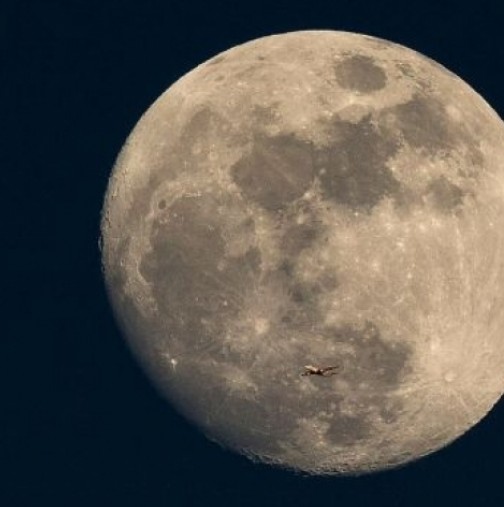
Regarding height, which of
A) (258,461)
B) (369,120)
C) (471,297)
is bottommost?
(258,461)

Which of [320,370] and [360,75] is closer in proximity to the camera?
[320,370]

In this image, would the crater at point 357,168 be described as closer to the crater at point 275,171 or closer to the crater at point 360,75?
the crater at point 275,171

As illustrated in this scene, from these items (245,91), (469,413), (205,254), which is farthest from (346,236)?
(469,413)

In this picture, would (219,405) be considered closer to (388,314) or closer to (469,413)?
(388,314)

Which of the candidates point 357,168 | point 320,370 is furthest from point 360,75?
point 320,370

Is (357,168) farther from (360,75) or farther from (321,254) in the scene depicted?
(360,75)

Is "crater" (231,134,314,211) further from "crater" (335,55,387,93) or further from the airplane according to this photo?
the airplane
